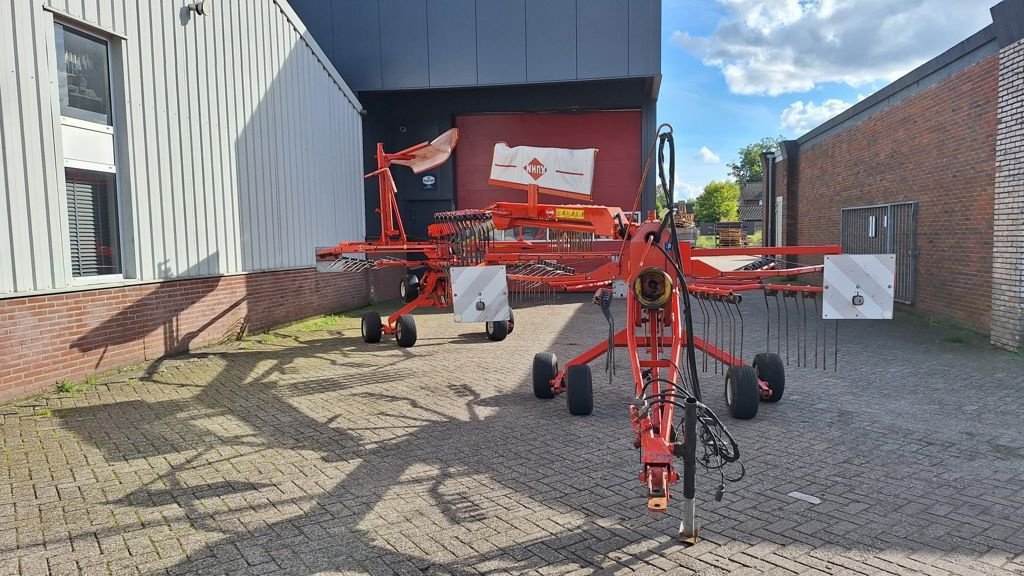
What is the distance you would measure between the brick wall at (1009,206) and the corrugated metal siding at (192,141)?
10799 mm

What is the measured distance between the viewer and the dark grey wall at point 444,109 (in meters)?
18.7

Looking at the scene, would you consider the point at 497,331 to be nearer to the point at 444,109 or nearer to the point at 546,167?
the point at 546,167

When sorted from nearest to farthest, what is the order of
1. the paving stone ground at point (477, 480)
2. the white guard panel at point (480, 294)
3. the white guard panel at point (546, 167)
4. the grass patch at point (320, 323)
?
the paving stone ground at point (477, 480) → the white guard panel at point (480, 294) → the grass patch at point (320, 323) → the white guard panel at point (546, 167)

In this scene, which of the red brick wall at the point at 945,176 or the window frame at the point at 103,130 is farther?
the red brick wall at the point at 945,176

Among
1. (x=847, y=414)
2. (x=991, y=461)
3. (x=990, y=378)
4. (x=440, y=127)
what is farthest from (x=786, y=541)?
(x=440, y=127)

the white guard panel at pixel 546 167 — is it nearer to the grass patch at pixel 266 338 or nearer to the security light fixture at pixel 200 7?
the grass patch at pixel 266 338

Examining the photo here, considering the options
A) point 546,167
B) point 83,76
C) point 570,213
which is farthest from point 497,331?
point 546,167

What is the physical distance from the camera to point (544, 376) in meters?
6.75

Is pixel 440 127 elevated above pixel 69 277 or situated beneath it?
elevated above

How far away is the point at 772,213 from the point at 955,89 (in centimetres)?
1133

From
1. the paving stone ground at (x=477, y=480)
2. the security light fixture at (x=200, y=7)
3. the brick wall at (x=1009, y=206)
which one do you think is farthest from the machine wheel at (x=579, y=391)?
the security light fixture at (x=200, y=7)

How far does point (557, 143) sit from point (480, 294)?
1384 centimetres

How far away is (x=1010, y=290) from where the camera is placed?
8695 millimetres

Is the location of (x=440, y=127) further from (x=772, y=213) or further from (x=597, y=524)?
(x=597, y=524)
